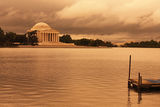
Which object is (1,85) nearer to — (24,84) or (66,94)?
(24,84)

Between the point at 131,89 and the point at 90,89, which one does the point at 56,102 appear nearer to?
the point at 90,89

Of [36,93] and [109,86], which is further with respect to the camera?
[109,86]

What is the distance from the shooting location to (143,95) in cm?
2305

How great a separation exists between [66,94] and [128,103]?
5943mm

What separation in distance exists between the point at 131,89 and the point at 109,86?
2615 mm

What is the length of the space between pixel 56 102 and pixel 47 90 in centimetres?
501

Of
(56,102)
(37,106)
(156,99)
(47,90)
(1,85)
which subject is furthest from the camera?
(1,85)

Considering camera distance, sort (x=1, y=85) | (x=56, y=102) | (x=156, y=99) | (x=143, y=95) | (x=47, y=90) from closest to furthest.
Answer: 1. (x=56, y=102)
2. (x=156, y=99)
3. (x=143, y=95)
4. (x=47, y=90)
5. (x=1, y=85)

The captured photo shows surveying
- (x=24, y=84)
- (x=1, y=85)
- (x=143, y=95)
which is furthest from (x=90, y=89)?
(x=1, y=85)

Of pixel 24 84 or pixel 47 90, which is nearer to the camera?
pixel 47 90

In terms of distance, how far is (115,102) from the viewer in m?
20.2

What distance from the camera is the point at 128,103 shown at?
20125mm

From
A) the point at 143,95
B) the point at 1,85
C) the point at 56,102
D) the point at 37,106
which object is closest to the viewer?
the point at 37,106

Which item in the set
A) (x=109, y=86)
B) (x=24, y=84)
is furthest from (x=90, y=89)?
(x=24, y=84)
